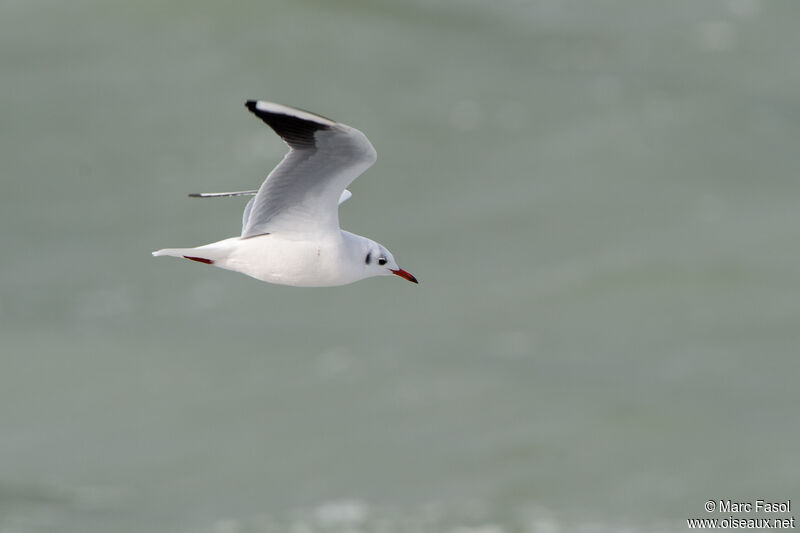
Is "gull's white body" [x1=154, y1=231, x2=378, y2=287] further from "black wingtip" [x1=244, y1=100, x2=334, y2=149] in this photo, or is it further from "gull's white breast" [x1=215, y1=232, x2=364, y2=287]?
"black wingtip" [x1=244, y1=100, x2=334, y2=149]

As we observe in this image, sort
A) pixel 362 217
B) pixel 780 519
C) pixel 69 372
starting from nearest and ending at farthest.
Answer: pixel 780 519 < pixel 69 372 < pixel 362 217

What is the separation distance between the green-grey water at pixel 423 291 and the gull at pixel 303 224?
29.7 meters

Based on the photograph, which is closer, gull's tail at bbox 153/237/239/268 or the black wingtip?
the black wingtip

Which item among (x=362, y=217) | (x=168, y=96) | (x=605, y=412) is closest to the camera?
(x=605, y=412)

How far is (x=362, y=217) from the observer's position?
47312 millimetres

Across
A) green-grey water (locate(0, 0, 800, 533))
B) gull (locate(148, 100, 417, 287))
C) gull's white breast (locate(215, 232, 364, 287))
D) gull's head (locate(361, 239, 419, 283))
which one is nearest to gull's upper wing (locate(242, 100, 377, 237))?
gull (locate(148, 100, 417, 287))

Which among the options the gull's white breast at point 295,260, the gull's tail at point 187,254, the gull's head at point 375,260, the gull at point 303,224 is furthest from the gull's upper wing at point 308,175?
the gull's tail at point 187,254

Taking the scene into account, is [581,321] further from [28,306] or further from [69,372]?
[28,306]

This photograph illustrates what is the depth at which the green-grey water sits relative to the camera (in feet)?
128

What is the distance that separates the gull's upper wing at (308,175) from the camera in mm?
7398

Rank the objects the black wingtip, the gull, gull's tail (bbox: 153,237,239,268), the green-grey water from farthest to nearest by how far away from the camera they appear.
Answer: the green-grey water
gull's tail (bbox: 153,237,239,268)
the gull
the black wingtip

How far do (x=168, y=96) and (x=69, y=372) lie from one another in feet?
48.7

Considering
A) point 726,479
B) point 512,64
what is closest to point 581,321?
point 726,479

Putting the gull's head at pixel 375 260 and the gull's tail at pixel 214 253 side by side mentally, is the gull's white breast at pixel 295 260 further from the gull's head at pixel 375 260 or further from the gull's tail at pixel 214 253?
the gull's head at pixel 375 260
